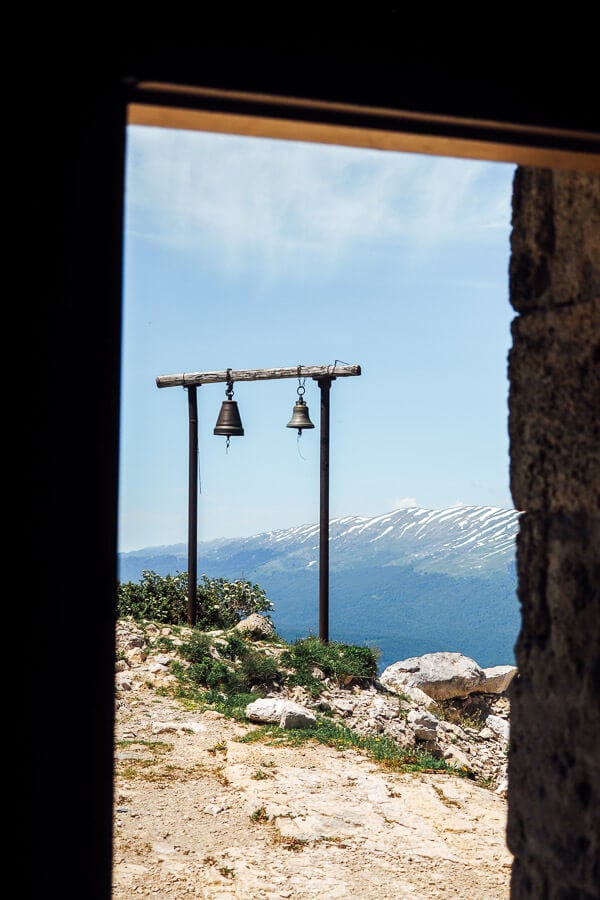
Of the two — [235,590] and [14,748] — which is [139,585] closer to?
[235,590]

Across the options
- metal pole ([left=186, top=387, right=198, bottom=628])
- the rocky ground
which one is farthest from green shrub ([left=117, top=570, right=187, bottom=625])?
the rocky ground

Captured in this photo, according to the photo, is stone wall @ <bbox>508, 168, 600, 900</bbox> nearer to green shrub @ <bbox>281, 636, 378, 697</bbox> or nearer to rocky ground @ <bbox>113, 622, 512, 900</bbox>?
rocky ground @ <bbox>113, 622, 512, 900</bbox>

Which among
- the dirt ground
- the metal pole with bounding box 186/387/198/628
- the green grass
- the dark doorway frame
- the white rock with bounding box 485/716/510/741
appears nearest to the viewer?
the dark doorway frame

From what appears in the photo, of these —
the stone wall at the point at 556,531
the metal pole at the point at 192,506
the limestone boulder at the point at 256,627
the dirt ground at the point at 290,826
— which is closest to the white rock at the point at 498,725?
the dirt ground at the point at 290,826

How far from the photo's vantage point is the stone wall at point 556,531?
1.88m

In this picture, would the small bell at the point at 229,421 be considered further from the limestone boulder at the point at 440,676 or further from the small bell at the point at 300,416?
the limestone boulder at the point at 440,676

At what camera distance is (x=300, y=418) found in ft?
29.4

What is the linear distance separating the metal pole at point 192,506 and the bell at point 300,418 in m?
1.47

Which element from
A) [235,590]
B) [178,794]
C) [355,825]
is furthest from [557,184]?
[235,590]

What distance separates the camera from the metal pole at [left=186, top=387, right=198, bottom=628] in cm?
983

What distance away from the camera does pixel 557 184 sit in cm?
203

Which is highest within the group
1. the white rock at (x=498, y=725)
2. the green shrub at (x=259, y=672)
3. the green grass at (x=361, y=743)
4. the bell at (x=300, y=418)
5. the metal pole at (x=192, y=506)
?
the bell at (x=300, y=418)

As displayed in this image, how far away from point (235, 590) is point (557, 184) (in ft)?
33.3

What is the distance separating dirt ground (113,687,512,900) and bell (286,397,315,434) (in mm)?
3567
